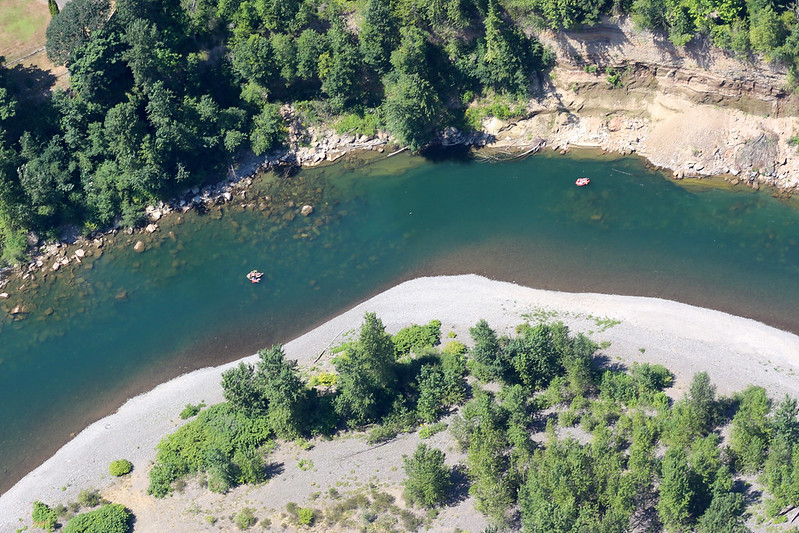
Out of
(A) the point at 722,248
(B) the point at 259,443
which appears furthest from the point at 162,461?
(A) the point at 722,248

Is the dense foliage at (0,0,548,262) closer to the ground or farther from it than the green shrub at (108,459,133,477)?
farther from it

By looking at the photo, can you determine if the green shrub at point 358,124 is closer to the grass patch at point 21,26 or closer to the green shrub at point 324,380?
the green shrub at point 324,380

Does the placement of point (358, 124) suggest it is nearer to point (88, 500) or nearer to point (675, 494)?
point (88, 500)

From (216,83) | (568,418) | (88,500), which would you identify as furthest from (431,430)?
(216,83)

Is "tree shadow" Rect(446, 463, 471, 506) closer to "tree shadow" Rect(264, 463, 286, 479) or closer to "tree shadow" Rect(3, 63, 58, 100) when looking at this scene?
"tree shadow" Rect(264, 463, 286, 479)

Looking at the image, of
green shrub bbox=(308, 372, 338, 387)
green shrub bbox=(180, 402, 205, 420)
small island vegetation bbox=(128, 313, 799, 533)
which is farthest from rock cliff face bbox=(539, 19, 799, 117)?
green shrub bbox=(180, 402, 205, 420)

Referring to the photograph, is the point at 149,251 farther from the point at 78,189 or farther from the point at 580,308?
the point at 580,308
